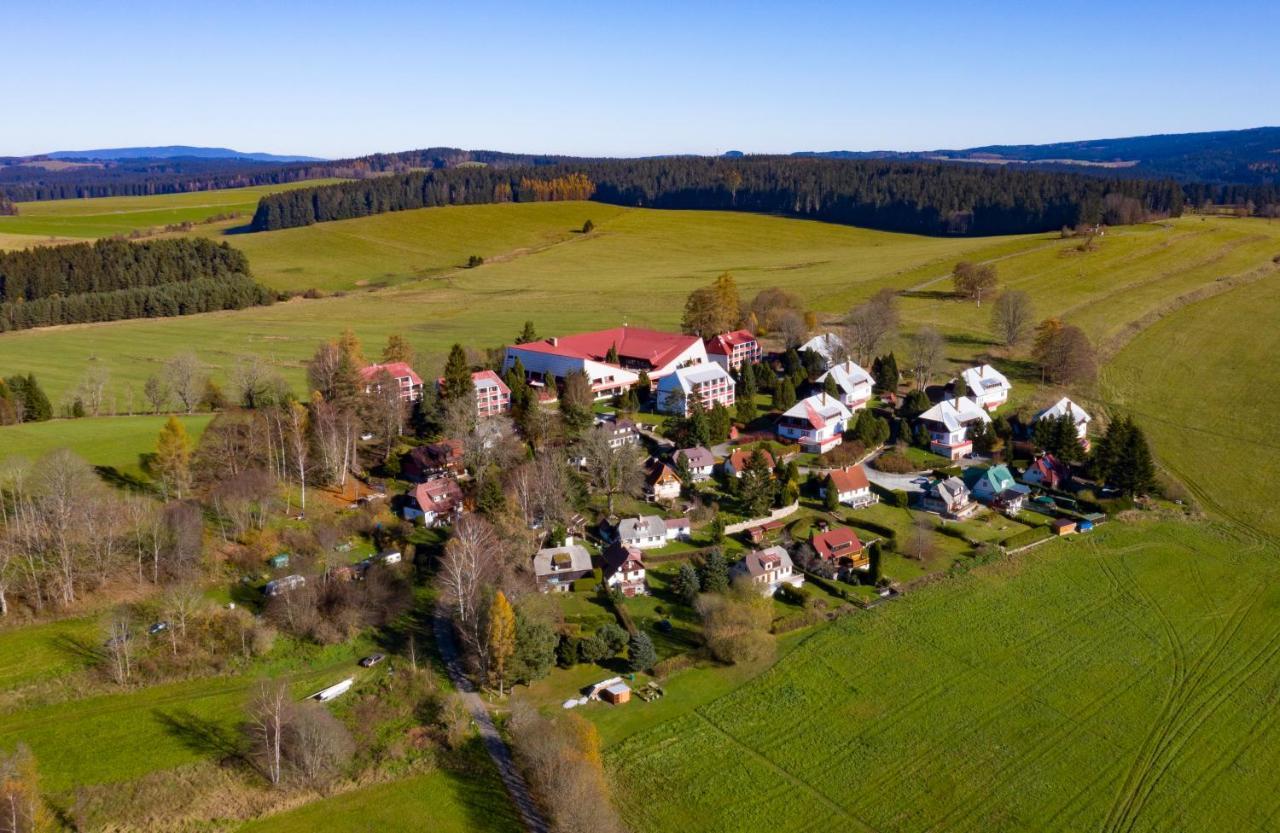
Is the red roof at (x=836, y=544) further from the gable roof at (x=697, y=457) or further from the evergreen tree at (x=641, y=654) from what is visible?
the evergreen tree at (x=641, y=654)

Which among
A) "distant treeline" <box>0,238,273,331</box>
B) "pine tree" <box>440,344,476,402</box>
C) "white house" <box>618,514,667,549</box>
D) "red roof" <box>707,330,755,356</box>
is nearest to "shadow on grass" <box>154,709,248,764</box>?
"white house" <box>618,514,667,549</box>

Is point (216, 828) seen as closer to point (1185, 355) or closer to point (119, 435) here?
point (119, 435)

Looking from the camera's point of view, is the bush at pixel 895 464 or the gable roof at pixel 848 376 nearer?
the bush at pixel 895 464

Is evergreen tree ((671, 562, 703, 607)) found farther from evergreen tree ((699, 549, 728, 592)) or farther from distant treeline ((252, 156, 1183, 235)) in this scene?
distant treeline ((252, 156, 1183, 235))

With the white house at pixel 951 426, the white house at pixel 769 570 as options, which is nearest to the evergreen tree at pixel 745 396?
the white house at pixel 951 426

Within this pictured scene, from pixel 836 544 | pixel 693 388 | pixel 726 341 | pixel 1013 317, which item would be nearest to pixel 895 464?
pixel 836 544

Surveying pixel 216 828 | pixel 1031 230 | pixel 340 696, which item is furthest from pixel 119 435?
pixel 1031 230
